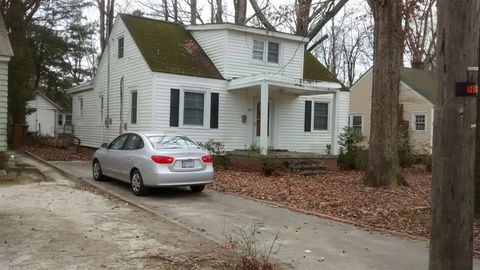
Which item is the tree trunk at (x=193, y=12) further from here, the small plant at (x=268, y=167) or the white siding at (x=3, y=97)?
the small plant at (x=268, y=167)

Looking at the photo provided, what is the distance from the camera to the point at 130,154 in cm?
1200

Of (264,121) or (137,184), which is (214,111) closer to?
(264,121)

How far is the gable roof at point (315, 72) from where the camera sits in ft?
80.4

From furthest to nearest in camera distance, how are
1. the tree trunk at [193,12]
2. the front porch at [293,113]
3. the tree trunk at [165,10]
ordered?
the tree trunk at [165,10], the tree trunk at [193,12], the front porch at [293,113]

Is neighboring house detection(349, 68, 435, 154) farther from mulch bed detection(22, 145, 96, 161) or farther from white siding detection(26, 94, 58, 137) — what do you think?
white siding detection(26, 94, 58, 137)

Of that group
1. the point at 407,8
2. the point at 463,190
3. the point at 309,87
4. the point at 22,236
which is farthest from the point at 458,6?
the point at 309,87

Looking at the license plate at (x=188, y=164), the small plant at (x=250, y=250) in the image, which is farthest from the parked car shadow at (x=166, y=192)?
the small plant at (x=250, y=250)

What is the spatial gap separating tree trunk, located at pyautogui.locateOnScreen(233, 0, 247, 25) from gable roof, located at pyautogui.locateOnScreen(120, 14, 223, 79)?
29.4 feet

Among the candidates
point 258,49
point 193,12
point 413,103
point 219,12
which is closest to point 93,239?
point 258,49

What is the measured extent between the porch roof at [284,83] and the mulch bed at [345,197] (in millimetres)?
3715

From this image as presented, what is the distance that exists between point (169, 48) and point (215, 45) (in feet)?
6.34

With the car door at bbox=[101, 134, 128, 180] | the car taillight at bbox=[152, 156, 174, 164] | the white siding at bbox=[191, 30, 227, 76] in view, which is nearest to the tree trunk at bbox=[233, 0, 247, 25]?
the white siding at bbox=[191, 30, 227, 76]

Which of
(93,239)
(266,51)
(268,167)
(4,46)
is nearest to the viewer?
(93,239)

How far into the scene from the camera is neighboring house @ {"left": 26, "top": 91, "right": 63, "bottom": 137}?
4050 centimetres
